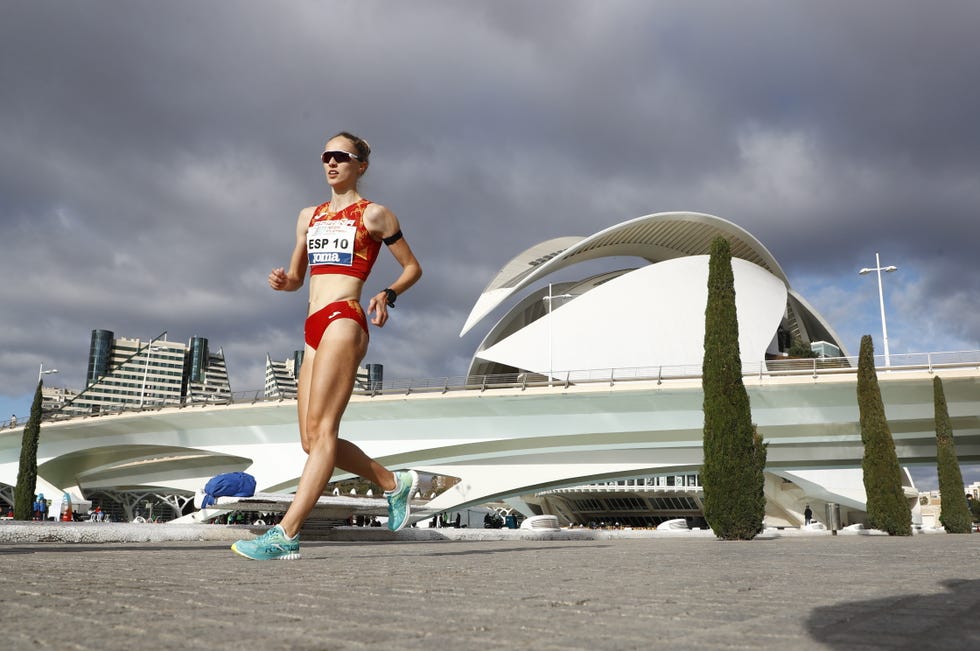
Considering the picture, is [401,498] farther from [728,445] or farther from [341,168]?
[728,445]

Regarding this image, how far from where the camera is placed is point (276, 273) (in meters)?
5.21

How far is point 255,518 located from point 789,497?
26.4m

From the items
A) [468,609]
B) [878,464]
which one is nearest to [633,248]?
[878,464]

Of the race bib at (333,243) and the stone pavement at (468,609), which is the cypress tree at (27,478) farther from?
the stone pavement at (468,609)

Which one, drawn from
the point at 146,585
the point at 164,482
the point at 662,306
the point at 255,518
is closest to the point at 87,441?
the point at 164,482

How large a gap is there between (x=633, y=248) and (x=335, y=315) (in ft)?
134

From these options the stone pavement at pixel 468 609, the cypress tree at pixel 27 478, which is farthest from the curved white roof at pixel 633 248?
the stone pavement at pixel 468 609

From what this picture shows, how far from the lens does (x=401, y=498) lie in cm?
497

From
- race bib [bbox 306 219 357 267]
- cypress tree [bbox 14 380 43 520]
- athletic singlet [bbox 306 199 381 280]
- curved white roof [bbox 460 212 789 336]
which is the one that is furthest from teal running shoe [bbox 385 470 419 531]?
curved white roof [bbox 460 212 789 336]

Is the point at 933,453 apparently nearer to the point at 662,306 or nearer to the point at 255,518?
the point at 662,306

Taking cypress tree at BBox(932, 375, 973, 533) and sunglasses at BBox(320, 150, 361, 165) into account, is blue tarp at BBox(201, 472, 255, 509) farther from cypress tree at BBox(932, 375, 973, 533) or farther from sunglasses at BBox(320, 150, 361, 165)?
cypress tree at BBox(932, 375, 973, 533)

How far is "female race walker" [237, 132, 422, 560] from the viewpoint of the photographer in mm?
4215

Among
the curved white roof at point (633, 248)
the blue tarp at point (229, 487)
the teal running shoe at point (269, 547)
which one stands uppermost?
the curved white roof at point (633, 248)

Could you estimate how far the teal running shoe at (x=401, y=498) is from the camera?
16.3ft
